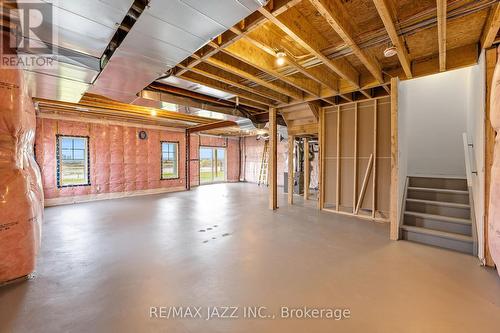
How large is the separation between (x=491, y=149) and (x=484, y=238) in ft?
3.28

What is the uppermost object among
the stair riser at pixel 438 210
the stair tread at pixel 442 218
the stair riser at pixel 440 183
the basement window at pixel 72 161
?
the basement window at pixel 72 161

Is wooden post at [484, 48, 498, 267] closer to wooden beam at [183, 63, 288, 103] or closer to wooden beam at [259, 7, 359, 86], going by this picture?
wooden beam at [259, 7, 359, 86]

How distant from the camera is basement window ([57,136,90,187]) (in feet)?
19.3

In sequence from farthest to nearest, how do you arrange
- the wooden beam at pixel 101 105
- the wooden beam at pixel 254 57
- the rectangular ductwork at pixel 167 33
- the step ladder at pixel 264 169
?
the step ladder at pixel 264 169 → the wooden beam at pixel 101 105 → the wooden beam at pixel 254 57 → the rectangular ductwork at pixel 167 33

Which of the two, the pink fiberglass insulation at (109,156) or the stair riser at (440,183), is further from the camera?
the pink fiberglass insulation at (109,156)

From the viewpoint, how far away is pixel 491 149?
240 centimetres

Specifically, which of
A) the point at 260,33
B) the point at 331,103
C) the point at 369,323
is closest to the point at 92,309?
the point at 369,323

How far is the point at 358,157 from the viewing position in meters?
4.64

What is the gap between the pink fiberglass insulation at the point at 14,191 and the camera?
1.95m

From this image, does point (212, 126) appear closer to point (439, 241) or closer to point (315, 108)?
point (315, 108)

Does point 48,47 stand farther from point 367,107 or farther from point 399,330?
point 367,107

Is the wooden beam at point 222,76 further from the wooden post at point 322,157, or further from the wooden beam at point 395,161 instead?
the wooden beam at point 395,161

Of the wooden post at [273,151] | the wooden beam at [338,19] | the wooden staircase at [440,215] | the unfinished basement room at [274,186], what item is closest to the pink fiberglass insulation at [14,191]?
the unfinished basement room at [274,186]

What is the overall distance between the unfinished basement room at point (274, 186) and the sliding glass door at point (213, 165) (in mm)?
5827
